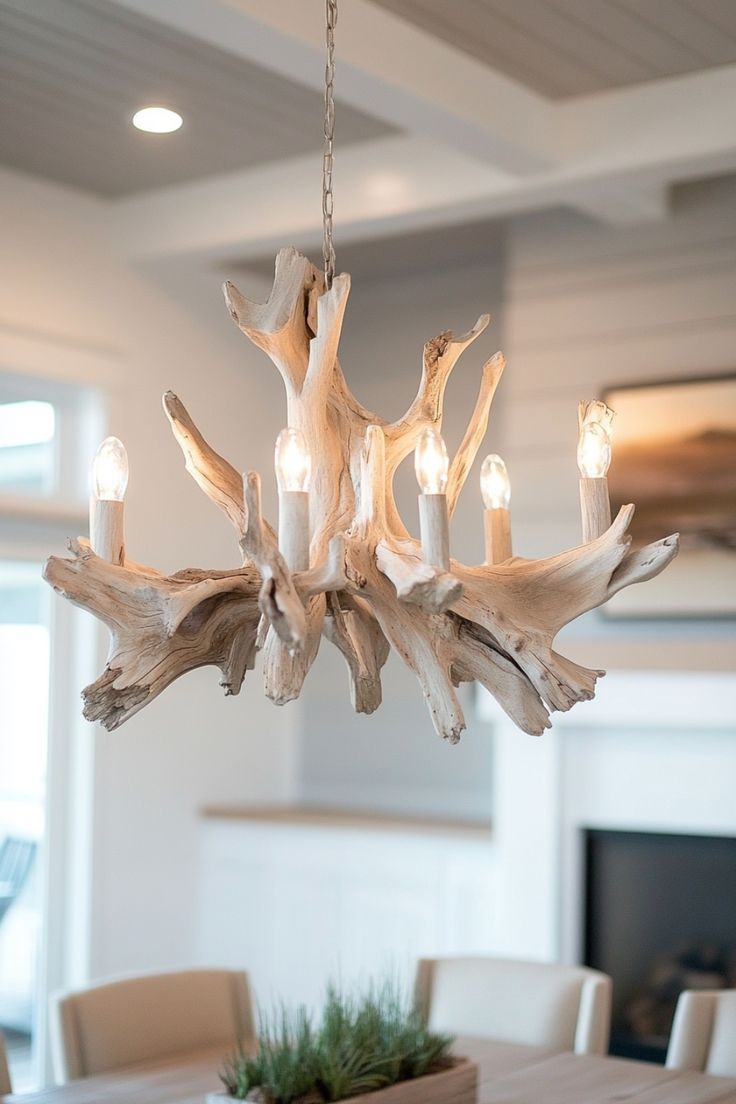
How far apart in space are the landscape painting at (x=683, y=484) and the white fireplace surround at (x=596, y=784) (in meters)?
0.23

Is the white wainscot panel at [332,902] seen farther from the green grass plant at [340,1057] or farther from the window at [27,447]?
the green grass plant at [340,1057]

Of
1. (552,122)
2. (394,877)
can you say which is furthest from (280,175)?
(394,877)

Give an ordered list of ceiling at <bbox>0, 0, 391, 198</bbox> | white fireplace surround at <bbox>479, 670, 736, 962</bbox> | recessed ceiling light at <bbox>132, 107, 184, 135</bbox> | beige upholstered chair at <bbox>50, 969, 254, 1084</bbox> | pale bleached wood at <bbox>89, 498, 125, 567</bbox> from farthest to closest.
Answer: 1. white fireplace surround at <bbox>479, 670, 736, 962</bbox>
2. recessed ceiling light at <bbox>132, 107, 184, 135</bbox>
3. ceiling at <bbox>0, 0, 391, 198</bbox>
4. beige upholstered chair at <bbox>50, 969, 254, 1084</bbox>
5. pale bleached wood at <bbox>89, 498, 125, 567</bbox>

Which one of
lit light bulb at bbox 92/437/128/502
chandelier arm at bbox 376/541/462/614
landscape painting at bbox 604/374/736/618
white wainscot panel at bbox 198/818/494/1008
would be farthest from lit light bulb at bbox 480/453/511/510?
white wainscot panel at bbox 198/818/494/1008

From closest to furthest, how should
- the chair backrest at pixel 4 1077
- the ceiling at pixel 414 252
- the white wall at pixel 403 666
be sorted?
1. the chair backrest at pixel 4 1077
2. the ceiling at pixel 414 252
3. the white wall at pixel 403 666

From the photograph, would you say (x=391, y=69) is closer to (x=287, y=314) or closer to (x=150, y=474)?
(x=287, y=314)

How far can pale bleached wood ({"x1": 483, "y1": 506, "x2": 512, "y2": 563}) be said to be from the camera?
6.84 feet

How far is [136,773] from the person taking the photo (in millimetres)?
4512

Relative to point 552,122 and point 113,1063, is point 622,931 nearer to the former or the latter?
point 113,1063

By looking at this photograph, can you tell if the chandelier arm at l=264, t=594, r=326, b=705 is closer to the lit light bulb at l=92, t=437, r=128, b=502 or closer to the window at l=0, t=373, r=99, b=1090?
the lit light bulb at l=92, t=437, r=128, b=502

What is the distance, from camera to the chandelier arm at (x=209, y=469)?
2059 millimetres

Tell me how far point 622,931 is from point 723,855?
374mm

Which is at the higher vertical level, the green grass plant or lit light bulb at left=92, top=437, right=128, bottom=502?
lit light bulb at left=92, top=437, right=128, bottom=502

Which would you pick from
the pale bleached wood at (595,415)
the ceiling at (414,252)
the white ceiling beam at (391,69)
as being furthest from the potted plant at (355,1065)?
the ceiling at (414,252)
